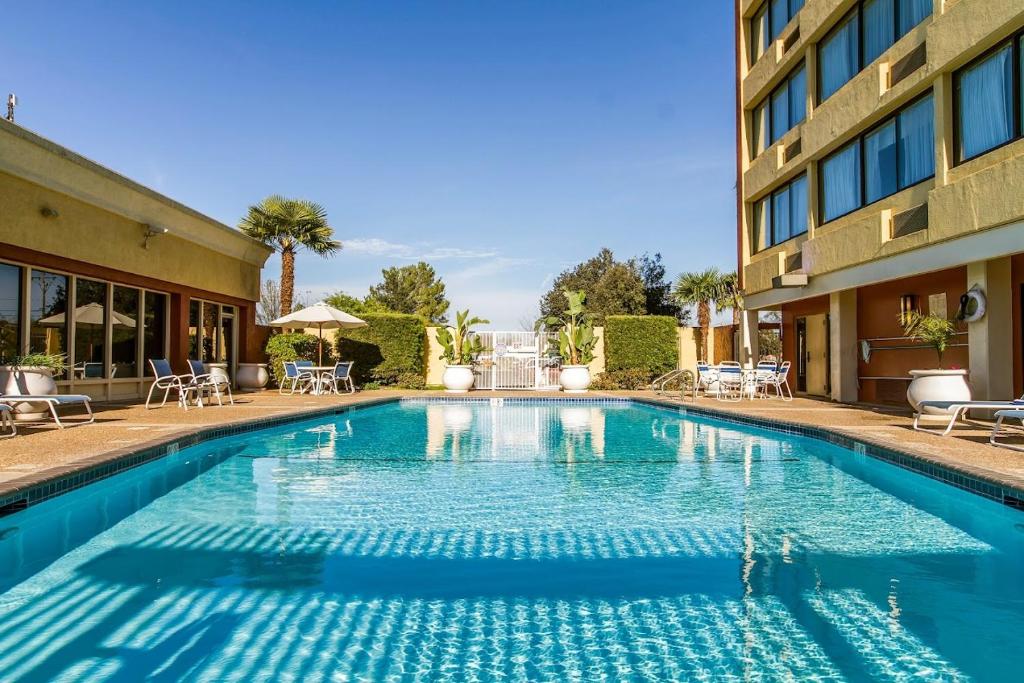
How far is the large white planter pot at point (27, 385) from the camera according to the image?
974 cm

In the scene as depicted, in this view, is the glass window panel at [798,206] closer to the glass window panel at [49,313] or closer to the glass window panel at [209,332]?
the glass window panel at [209,332]

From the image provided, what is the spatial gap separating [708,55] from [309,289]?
41.6m

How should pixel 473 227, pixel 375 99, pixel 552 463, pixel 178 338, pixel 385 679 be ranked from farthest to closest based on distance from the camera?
pixel 473 227 → pixel 375 99 → pixel 178 338 → pixel 552 463 → pixel 385 679

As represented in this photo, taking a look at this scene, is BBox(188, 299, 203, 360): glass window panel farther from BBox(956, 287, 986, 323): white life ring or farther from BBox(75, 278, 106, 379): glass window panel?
BBox(956, 287, 986, 323): white life ring

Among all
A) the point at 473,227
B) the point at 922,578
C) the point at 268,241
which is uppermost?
the point at 473,227

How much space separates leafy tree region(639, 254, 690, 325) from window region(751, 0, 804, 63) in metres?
21.1

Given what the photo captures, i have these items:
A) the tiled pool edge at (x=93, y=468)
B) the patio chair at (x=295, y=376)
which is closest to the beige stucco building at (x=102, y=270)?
the patio chair at (x=295, y=376)

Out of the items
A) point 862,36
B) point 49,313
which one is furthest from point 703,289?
point 49,313

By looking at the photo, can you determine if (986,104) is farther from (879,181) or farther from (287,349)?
(287,349)

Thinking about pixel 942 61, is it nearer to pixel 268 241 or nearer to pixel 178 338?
pixel 178 338

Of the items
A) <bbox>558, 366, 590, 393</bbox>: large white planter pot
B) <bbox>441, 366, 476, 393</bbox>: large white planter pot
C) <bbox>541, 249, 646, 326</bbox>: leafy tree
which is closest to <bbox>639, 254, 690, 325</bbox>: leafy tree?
<bbox>541, 249, 646, 326</bbox>: leafy tree

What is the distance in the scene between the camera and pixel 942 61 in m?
11.2

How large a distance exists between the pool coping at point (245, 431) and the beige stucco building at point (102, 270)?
187 inches

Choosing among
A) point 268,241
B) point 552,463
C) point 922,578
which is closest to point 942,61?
point 552,463
